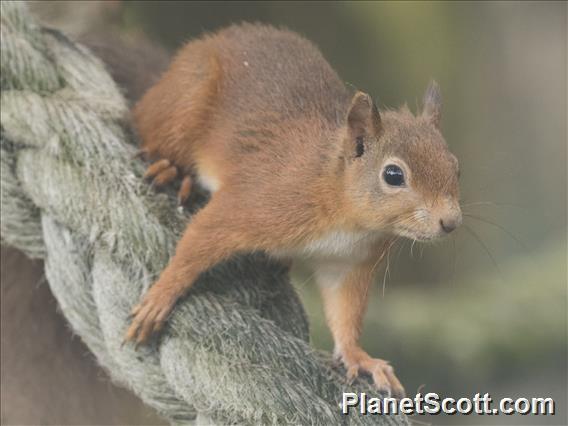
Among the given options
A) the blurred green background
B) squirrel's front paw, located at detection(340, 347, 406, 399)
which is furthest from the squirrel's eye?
the blurred green background

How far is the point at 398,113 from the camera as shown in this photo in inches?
45.8

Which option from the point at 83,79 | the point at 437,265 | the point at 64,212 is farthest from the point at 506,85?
the point at 64,212

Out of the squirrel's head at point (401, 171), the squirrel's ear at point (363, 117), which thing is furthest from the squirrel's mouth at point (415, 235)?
the squirrel's ear at point (363, 117)

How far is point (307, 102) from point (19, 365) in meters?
0.50

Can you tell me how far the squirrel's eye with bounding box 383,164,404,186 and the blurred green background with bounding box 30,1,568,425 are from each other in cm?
61

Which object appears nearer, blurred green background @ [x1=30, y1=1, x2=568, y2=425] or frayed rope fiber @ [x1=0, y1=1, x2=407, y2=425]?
frayed rope fiber @ [x1=0, y1=1, x2=407, y2=425]

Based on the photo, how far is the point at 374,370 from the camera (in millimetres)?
1192

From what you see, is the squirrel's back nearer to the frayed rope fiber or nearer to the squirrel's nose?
the frayed rope fiber

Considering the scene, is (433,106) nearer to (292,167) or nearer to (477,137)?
(292,167)

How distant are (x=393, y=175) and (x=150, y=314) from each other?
0.93 feet

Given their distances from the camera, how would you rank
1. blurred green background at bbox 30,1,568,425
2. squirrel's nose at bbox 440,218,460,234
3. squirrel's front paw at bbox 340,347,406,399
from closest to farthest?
squirrel's nose at bbox 440,218,460,234
squirrel's front paw at bbox 340,347,406,399
blurred green background at bbox 30,1,568,425

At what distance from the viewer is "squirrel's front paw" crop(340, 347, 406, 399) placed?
1171 mm

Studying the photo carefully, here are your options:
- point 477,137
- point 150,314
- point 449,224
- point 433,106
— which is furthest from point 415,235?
point 477,137

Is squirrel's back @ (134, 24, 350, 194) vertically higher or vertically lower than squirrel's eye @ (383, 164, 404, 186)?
higher
